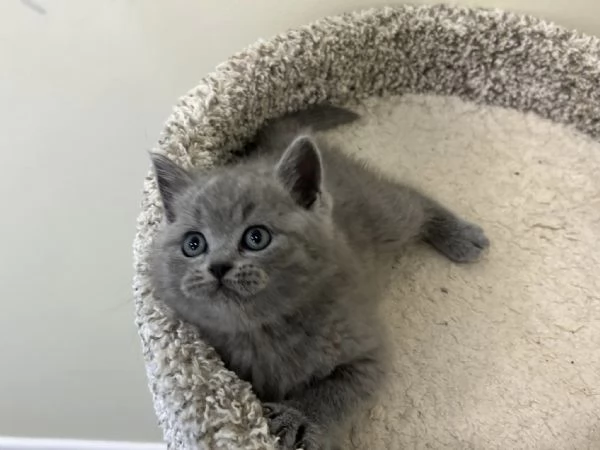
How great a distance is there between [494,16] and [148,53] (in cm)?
72

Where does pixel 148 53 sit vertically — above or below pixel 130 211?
above

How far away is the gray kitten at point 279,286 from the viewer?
861 mm

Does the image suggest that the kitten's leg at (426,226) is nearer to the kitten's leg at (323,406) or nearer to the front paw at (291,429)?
the kitten's leg at (323,406)

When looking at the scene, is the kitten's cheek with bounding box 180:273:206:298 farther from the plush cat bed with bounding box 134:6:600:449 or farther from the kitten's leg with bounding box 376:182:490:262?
the kitten's leg with bounding box 376:182:490:262

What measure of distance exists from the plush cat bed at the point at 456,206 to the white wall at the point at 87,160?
0.38 feet

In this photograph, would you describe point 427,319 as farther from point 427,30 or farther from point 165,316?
point 427,30

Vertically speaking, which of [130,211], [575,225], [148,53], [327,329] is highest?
[575,225]

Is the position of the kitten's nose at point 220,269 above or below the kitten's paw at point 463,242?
below

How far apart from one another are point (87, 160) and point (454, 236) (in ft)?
2.60

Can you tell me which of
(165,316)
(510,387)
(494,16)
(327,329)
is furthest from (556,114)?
(165,316)

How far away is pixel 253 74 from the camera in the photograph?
128 cm

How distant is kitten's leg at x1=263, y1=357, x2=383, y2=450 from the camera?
2.88ft

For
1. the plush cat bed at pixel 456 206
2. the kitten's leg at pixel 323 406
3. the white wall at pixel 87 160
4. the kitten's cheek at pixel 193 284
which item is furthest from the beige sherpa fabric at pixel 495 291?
the kitten's cheek at pixel 193 284

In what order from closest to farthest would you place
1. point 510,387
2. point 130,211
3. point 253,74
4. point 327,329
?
point 327,329, point 510,387, point 253,74, point 130,211
